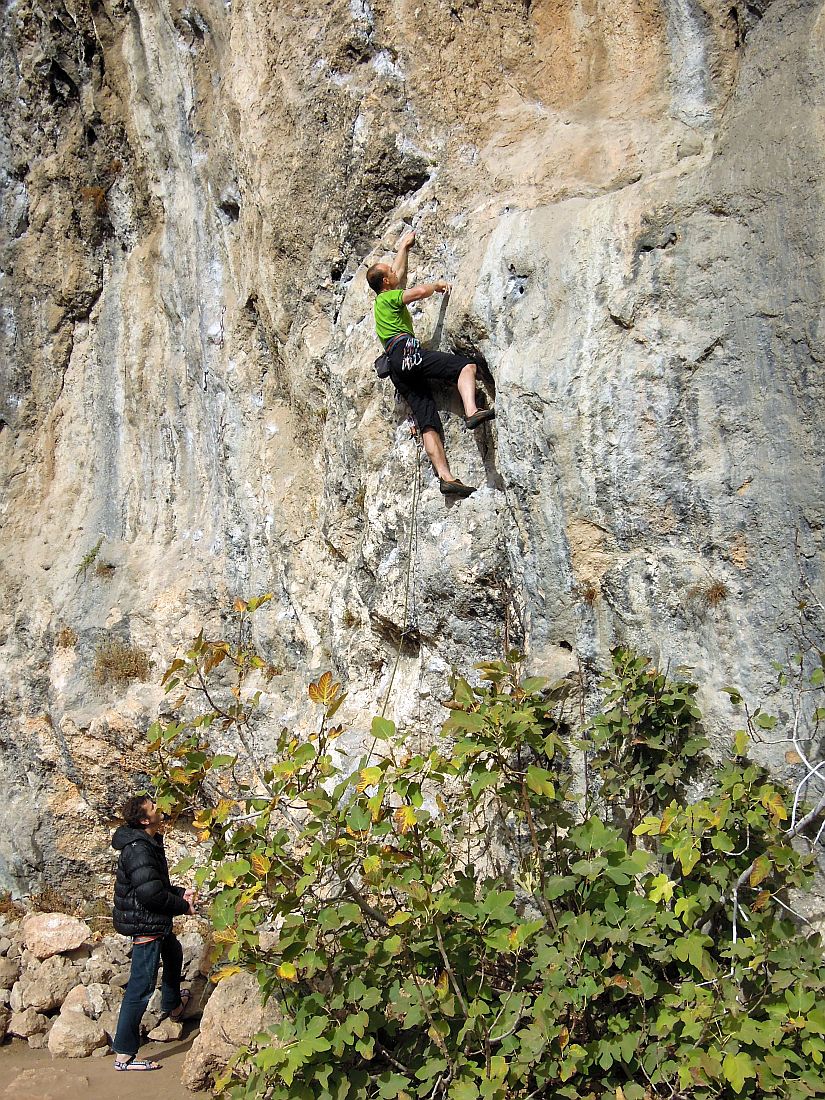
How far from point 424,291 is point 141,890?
3.59m

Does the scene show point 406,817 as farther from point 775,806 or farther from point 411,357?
point 411,357

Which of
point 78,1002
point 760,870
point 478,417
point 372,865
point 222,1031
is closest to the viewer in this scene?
point 760,870

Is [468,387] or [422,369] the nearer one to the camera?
[468,387]

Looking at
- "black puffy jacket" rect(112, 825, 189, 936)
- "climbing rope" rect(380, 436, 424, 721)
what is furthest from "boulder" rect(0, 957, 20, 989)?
"climbing rope" rect(380, 436, 424, 721)

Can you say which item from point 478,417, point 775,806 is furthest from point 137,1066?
point 478,417

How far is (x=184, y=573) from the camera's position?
705 centimetres

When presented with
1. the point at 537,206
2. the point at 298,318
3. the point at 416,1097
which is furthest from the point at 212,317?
the point at 416,1097

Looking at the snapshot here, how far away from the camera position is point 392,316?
5.17 metres

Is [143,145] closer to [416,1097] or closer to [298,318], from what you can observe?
[298,318]

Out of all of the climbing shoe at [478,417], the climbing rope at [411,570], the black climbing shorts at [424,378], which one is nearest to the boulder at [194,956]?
the climbing rope at [411,570]

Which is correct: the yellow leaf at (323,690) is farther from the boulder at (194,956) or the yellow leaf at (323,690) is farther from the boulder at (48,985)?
the boulder at (48,985)

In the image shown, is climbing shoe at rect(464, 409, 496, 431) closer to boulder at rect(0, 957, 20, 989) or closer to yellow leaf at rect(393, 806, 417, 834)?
yellow leaf at rect(393, 806, 417, 834)

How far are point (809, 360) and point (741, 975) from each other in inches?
89.6

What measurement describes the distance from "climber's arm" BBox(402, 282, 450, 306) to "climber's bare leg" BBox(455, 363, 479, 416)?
1.66 feet
